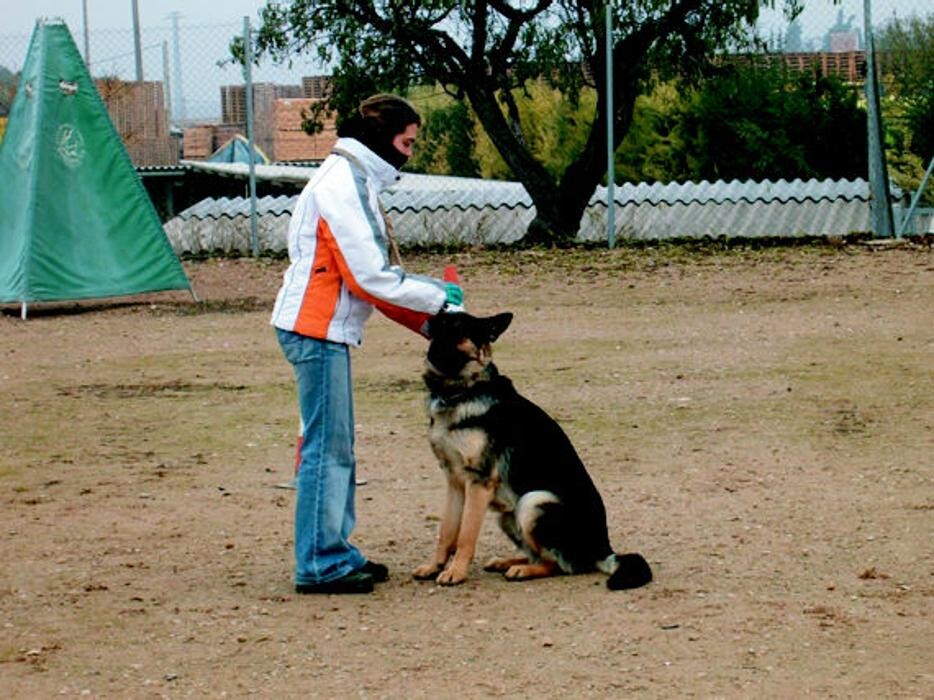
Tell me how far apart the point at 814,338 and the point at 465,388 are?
6.60 meters

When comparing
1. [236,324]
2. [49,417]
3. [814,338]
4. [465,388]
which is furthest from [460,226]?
[465,388]

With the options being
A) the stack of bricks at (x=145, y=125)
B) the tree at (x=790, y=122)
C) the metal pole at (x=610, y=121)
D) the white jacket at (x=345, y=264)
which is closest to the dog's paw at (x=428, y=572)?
the white jacket at (x=345, y=264)

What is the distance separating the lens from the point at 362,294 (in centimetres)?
579

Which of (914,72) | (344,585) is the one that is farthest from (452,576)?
(914,72)

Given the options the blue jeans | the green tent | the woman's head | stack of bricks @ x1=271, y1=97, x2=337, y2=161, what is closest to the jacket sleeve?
the woman's head

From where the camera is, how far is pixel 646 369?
36.5 ft

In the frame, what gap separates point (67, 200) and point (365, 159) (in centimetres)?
1012

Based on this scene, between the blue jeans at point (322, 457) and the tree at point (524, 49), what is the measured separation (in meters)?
14.2

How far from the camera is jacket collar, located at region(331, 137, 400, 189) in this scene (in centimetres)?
588

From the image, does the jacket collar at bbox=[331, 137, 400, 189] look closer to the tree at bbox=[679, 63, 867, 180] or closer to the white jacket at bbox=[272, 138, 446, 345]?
the white jacket at bbox=[272, 138, 446, 345]

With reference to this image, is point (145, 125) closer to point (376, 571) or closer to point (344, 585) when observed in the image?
point (376, 571)

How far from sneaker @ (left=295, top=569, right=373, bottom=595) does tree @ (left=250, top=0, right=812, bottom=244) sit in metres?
14.2

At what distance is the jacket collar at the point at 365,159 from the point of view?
5875 millimetres

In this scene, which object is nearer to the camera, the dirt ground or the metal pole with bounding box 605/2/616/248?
the dirt ground
